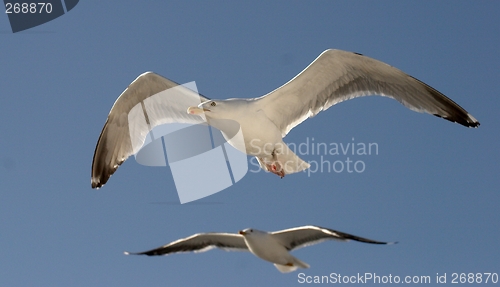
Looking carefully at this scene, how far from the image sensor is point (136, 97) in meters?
6.46

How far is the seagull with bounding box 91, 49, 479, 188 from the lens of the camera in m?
5.75

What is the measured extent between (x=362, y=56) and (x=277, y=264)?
2403mm

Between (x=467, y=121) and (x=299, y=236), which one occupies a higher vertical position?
(x=467, y=121)

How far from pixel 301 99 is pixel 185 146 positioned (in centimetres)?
164

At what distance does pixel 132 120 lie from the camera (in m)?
6.64

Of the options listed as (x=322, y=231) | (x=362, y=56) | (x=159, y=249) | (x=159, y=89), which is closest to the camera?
(x=322, y=231)

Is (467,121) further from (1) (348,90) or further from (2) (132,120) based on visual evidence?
(2) (132,120)

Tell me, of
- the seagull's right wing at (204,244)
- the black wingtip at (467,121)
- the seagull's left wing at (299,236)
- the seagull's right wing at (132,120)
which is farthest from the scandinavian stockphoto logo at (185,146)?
the black wingtip at (467,121)

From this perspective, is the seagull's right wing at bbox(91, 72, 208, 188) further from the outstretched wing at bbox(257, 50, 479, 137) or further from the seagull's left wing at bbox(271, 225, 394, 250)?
the seagull's left wing at bbox(271, 225, 394, 250)

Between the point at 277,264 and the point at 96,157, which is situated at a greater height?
the point at 96,157

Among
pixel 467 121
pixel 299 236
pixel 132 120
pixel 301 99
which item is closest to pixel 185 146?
pixel 132 120

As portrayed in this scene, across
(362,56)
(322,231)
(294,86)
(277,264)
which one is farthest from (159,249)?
(362,56)

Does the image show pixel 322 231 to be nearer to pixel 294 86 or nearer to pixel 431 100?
pixel 294 86

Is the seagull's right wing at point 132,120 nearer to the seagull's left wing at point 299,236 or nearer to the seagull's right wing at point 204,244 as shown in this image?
the seagull's right wing at point 204,244
